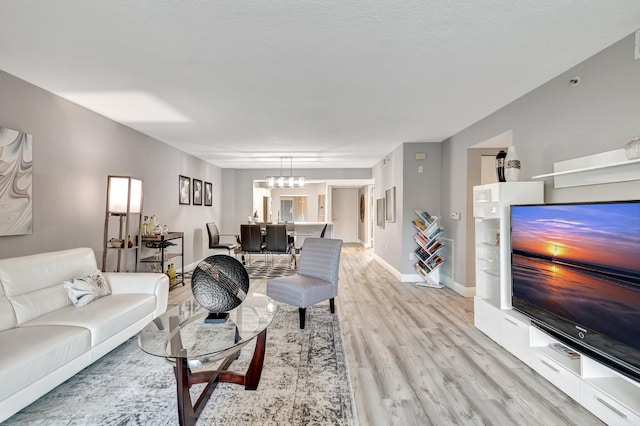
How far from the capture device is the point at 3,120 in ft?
8.73

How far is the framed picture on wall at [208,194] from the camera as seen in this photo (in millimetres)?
7316

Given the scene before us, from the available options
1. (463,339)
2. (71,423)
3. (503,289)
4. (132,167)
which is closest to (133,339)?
(71,423)

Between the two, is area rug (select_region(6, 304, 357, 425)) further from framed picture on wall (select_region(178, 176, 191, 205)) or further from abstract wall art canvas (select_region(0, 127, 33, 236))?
framed picture on wall (select_region(178, 176, 191, 205))

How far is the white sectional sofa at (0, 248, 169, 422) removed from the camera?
1.74m

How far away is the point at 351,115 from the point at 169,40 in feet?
7.19

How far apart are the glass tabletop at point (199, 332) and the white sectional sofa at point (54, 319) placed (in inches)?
20.7

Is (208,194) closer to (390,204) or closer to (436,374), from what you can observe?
(390,204)

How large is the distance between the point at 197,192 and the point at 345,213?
21.1ft

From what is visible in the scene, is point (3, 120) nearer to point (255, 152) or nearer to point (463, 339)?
point (255, 152)

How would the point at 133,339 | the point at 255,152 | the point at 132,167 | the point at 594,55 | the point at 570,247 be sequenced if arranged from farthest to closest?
the point at 255,152, the point at 132,167, the point at 133,339, the point at 594,55, the point at 570,247

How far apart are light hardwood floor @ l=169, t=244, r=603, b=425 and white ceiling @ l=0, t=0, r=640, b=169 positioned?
244 centimetres

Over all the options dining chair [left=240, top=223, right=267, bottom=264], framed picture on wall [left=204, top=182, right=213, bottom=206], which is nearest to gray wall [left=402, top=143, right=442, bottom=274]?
dining chair [left=240, top=223, right=267, bottom=264]

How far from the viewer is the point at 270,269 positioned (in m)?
6.44

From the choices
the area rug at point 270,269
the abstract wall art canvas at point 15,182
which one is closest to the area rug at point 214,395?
the abstract wall art canvas at point 15,182
